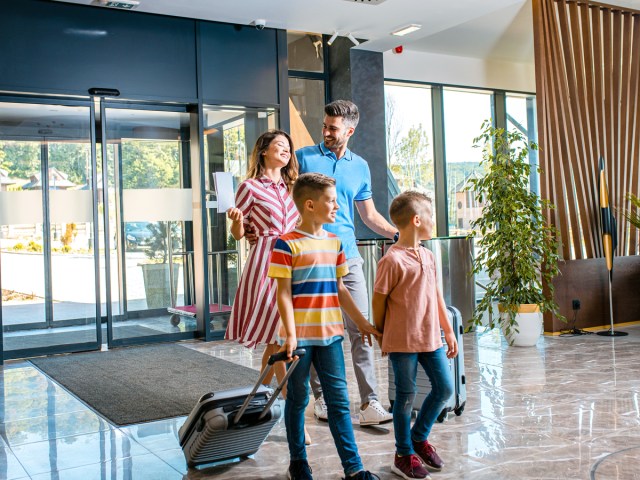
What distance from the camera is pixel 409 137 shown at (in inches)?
378

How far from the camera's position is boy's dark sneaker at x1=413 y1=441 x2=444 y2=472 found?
9.82 ft

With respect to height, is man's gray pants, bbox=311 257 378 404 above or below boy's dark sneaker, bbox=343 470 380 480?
above

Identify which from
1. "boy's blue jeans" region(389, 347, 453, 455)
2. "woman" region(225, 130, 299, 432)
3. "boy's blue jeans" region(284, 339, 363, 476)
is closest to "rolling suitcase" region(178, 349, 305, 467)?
"boy's blue jeans" region(284, 339, 363, 476)

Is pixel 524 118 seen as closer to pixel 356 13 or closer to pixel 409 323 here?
pixel 356 13

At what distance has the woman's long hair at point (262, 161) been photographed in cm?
349

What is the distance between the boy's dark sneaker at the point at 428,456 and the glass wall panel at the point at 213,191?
4198mm

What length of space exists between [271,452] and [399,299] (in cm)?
100

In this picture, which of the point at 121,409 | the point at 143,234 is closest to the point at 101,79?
the point at 143,234

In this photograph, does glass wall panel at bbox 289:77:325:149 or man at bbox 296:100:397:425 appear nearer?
man at bbox 296:100:397:425

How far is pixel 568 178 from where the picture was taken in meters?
6.78

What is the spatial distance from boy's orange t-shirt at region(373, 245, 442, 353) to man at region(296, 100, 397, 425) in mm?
640

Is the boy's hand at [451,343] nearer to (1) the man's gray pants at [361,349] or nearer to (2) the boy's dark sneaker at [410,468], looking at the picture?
(2) the boy's dark sneaker at [410,468]

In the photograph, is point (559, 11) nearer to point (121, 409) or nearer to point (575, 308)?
point (575, 308)

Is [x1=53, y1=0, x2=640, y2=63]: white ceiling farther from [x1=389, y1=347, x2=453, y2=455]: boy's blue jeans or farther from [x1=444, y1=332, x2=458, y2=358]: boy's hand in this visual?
[x1=389, y1=347, x2=453, y2=455]: boy's blue jeans
